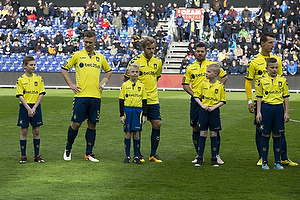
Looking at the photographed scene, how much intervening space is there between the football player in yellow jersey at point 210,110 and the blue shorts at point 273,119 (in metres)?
0.72

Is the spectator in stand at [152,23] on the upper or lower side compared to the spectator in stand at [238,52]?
upper

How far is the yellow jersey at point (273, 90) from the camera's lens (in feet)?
25.6

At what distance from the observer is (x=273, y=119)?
25.7 ft

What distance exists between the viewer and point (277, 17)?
Answer: 3491 centimetres

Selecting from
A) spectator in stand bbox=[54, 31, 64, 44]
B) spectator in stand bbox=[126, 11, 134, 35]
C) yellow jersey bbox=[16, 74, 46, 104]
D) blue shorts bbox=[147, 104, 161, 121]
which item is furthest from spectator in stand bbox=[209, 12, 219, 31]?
yellow jersey bbox=[16, 74, 46, 104]

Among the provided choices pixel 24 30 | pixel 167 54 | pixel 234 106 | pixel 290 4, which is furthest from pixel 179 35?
pixel 234 106

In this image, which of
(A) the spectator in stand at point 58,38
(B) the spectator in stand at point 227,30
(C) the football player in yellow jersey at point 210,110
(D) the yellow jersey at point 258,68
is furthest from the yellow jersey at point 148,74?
(A) the spectator in stand at point 58,38

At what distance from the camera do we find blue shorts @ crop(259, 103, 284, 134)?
307 inches

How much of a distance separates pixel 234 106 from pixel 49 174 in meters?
13.6

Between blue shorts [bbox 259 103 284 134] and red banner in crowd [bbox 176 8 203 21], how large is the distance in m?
30.6

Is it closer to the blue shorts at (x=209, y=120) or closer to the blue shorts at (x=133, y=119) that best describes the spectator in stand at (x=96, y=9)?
the blue shorts at (x=133, y=119)

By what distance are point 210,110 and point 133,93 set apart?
1.25 metres

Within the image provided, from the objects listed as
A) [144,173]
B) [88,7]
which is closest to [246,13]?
[88,7]

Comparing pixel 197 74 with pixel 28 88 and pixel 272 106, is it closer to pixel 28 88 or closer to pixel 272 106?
pixel 272 106
